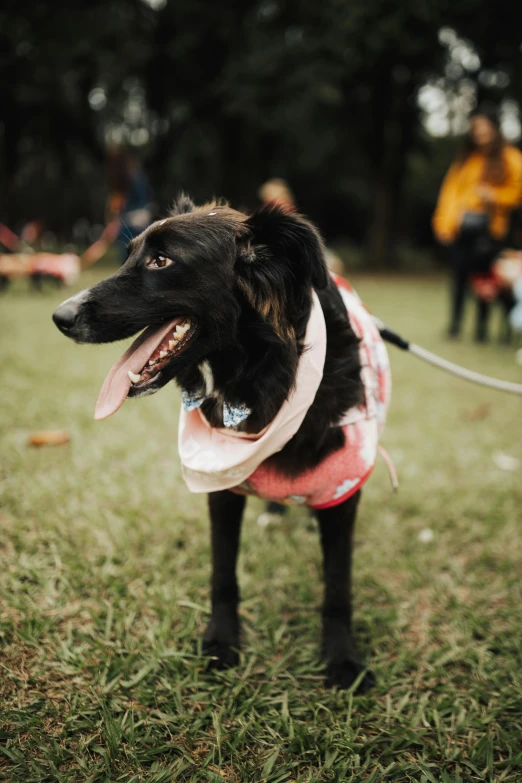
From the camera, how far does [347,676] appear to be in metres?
1.99

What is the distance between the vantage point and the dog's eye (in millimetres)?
1689

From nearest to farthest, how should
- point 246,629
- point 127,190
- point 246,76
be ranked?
point 246,629
point 127,190
point 246,76

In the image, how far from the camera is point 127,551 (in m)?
2.60

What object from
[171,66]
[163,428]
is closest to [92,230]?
[171,66]

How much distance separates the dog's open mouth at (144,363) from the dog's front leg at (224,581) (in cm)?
54

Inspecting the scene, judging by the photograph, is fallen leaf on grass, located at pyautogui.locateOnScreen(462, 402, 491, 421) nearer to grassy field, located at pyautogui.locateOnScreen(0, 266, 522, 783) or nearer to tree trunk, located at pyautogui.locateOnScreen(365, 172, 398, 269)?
grassy field, located at pyautogui.locateOnScreen(0, 266, 522, 783)

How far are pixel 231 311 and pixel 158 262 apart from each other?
274 mm

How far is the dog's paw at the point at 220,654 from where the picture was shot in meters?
2.01

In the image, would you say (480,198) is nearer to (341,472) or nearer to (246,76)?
(341,472)

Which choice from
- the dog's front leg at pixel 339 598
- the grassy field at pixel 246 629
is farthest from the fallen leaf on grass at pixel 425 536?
the dog's front leg at pixel 339 598

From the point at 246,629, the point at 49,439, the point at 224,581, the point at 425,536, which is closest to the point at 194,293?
the point at 224,581

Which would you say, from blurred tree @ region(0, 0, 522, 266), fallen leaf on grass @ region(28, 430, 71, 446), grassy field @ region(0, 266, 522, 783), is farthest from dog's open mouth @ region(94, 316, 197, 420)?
blurred tree @ region(0, 0, 522, 266)

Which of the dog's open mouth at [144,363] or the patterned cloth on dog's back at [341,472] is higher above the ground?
the dog's open mouth at [144,363]

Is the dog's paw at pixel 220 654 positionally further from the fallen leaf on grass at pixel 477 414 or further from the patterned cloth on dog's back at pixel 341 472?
the fallen leaf on grass at pixel 477 414
